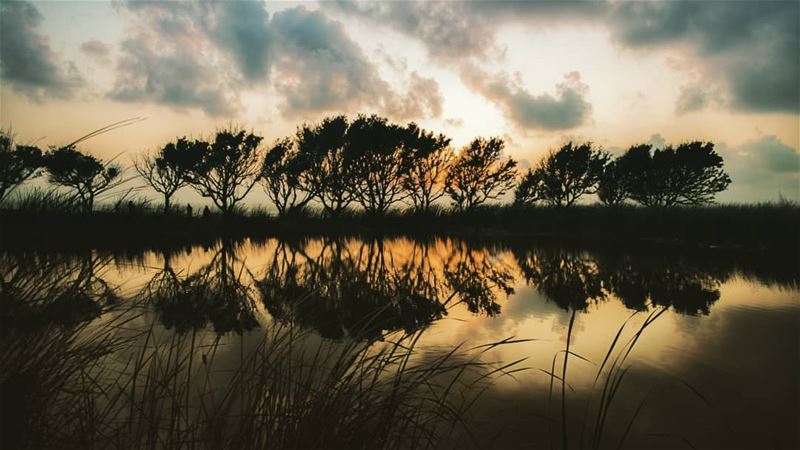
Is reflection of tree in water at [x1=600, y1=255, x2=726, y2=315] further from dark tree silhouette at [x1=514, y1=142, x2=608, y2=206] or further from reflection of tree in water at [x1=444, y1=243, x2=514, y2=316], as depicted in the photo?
A: dark tree silhouette at [x1=514, y1=142, x2=608, y2=206]

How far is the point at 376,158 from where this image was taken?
4234 cm

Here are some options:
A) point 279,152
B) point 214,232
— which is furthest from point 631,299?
point 279,152

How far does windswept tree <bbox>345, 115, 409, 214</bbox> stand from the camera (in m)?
40.5

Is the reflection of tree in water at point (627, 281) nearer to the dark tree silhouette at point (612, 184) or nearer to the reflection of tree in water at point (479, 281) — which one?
the reflection of tree in water at point (479, 281)

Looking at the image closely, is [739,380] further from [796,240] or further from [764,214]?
[764,214]

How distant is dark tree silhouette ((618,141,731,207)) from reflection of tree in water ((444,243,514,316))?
46.6 metres

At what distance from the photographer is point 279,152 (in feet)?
152

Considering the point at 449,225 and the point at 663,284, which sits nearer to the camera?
the point at 663,284

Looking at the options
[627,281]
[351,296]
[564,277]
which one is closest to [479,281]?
[564,277]

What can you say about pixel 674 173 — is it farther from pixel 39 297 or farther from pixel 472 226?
pixel 39 297

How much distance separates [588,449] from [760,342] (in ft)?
16.2

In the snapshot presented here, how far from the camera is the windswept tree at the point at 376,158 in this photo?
40.5 m

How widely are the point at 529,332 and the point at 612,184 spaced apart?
5658cm

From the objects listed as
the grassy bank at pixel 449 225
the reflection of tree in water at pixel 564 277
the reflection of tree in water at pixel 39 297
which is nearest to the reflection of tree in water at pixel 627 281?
the reflection of tree in water at pixel 564 277
